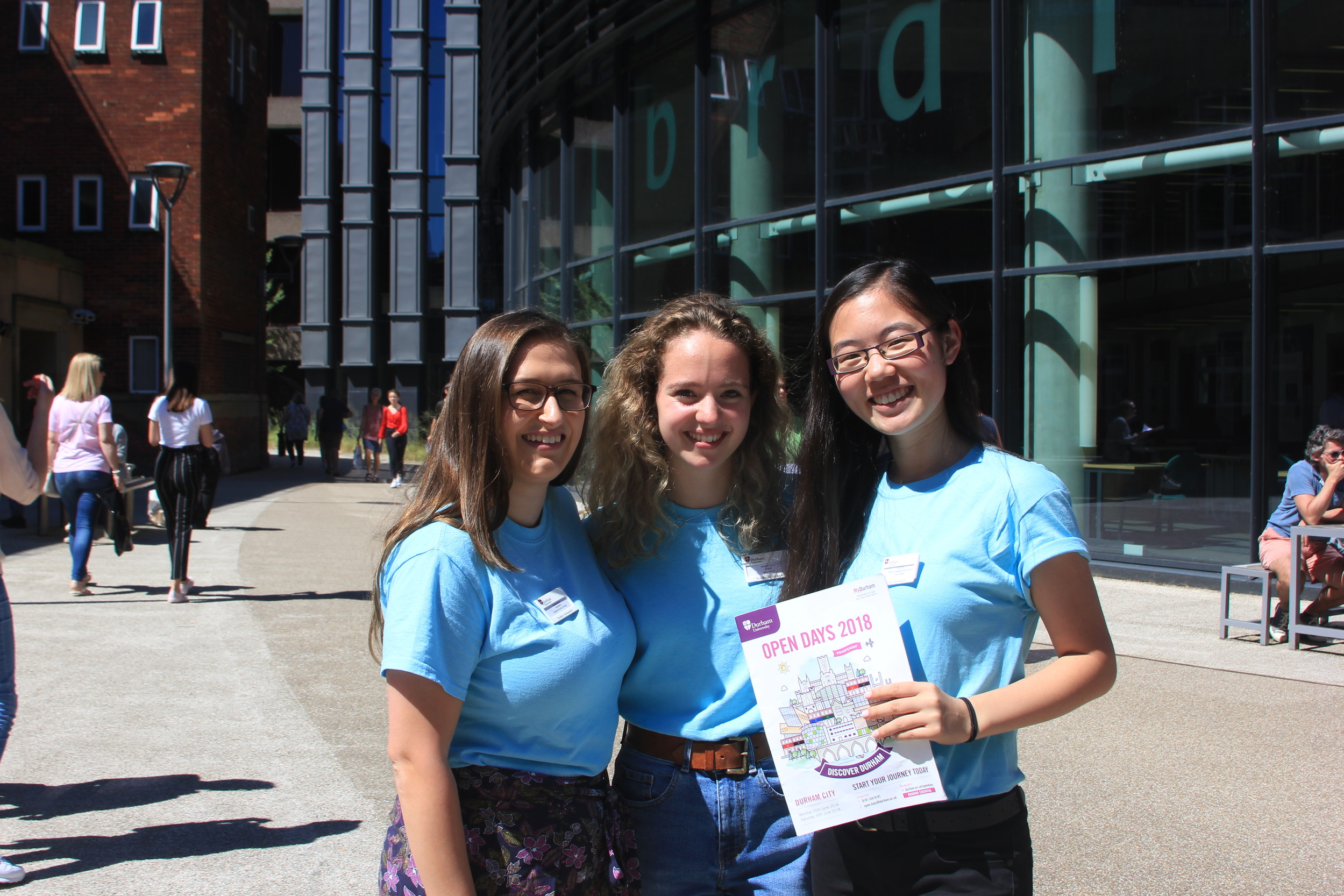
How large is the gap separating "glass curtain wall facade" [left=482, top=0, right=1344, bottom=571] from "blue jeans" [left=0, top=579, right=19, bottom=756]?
696 cm

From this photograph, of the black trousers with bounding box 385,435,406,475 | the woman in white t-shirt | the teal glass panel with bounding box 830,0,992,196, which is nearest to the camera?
the woman in white t-shirt

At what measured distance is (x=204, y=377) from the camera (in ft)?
76.6

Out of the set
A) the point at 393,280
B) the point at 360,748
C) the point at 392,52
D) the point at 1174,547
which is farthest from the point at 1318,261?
the point at 392,52

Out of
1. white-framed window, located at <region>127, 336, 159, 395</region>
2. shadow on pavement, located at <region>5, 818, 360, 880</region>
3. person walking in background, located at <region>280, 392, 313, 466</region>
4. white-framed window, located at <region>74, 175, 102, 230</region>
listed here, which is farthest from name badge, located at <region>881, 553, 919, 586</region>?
person walking in background, located at <region>280, 392, 313, 466</region>

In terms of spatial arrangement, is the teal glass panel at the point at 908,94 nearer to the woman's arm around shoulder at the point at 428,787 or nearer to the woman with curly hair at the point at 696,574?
the woman with curly hair at the point at 696,574

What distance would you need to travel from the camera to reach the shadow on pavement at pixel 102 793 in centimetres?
426

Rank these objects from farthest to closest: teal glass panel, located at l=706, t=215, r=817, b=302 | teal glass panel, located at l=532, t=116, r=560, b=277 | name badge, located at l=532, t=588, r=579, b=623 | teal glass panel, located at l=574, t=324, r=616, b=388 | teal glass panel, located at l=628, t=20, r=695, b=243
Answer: teal glass panel, located at l=532, t=116, r=560, b=277 < teal glass panel, located at l=574, t=324, r=616, b=388 < teal glass panel, located at l=628, t=20, r=695, b=243 < teal glass panel, located at l=706, t=215, r=817, b=302 < name badge, located at l=532, t=588, r=579, b=623

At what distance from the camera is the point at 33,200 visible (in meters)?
23.1

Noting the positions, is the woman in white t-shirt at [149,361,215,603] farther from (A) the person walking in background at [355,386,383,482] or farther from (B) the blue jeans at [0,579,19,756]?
(A) the person walking in background at [355,386,383,482]

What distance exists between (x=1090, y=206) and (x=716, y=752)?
957 centimetres

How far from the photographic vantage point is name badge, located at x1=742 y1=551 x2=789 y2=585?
204 centimetres

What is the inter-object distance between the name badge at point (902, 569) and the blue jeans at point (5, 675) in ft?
11.3

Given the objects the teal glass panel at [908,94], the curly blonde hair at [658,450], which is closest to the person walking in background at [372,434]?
the teal glass panel at [908,94]

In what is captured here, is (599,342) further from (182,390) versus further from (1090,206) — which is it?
(182,390)
